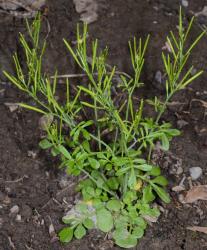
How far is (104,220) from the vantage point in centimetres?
201

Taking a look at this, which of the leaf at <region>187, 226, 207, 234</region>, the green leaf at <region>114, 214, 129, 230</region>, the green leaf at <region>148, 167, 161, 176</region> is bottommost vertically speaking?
the leaf at <region>187, 226, 207, 234</region>

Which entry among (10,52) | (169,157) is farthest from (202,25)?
(10,52)

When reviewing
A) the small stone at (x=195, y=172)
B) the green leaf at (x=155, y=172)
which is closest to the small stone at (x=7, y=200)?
the green leaf at (x=155, y=172)

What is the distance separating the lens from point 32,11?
9.65 ft

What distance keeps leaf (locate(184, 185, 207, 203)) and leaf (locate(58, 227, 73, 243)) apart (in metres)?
0.57

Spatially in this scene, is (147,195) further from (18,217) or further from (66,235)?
(18,217)

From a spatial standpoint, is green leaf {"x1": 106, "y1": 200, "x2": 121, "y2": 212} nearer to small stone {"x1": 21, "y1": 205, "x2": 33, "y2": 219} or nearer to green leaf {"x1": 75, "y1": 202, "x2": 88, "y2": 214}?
green leaf {"x1": 75, "y1": 202, "x2": 88, "y2": 214}

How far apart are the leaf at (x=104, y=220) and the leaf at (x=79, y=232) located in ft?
0.24

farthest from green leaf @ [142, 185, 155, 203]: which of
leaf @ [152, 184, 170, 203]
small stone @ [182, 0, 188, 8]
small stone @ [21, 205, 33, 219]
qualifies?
small stone @ [182, 0, 188, 8]

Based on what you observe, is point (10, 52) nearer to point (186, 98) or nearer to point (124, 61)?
point (124, 61)

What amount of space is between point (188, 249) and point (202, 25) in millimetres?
1520

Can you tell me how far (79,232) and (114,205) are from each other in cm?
20

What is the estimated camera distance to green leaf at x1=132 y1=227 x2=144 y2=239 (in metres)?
2.00

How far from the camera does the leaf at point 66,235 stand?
1996 mm
